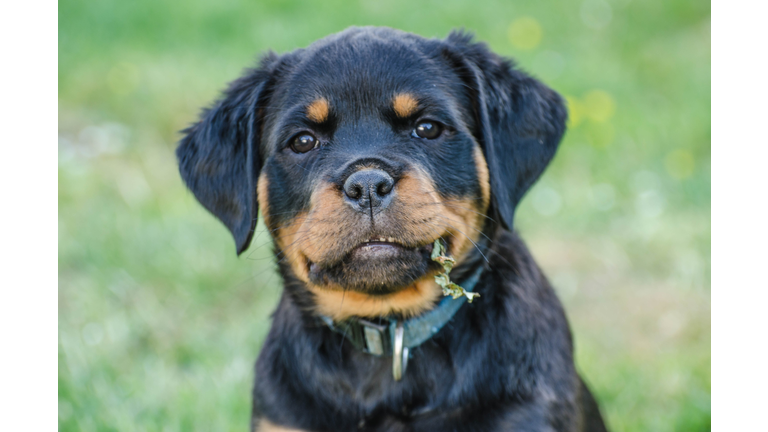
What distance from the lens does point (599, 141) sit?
711 cm

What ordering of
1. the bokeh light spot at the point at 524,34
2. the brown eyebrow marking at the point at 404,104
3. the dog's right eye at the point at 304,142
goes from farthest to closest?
the bokeh light spot at the point at 524,34 < the dog's right eye at the point at 304,142 < the brown eyebrow marking at the point at 404,104

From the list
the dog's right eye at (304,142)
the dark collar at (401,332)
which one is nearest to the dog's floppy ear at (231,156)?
the dog's right eye at (304,142)

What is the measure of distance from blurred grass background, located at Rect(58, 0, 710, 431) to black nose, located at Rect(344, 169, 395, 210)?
0.90 meters

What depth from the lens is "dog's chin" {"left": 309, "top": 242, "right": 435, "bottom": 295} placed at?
2.61 metres

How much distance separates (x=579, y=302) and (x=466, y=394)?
2784 millimetres

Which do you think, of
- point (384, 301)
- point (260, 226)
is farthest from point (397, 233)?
point (260, 226)

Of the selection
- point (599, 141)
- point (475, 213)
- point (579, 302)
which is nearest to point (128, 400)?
point (475, 213)

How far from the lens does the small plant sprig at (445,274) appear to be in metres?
2.72

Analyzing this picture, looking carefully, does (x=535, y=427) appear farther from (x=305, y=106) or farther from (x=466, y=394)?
(x=305, y=106)

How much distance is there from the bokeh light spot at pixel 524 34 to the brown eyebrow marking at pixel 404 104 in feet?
19.8

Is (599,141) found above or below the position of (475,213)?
above

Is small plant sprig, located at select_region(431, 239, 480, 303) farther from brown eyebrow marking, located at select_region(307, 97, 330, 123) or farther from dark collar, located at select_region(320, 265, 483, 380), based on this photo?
brown eyebrow marking, located at select_region(307, 97, 330, 123)

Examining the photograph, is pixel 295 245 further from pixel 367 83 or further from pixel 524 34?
pixel 524 34

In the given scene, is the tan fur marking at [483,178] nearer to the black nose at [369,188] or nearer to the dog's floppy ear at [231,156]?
the black nose at [369,188]
